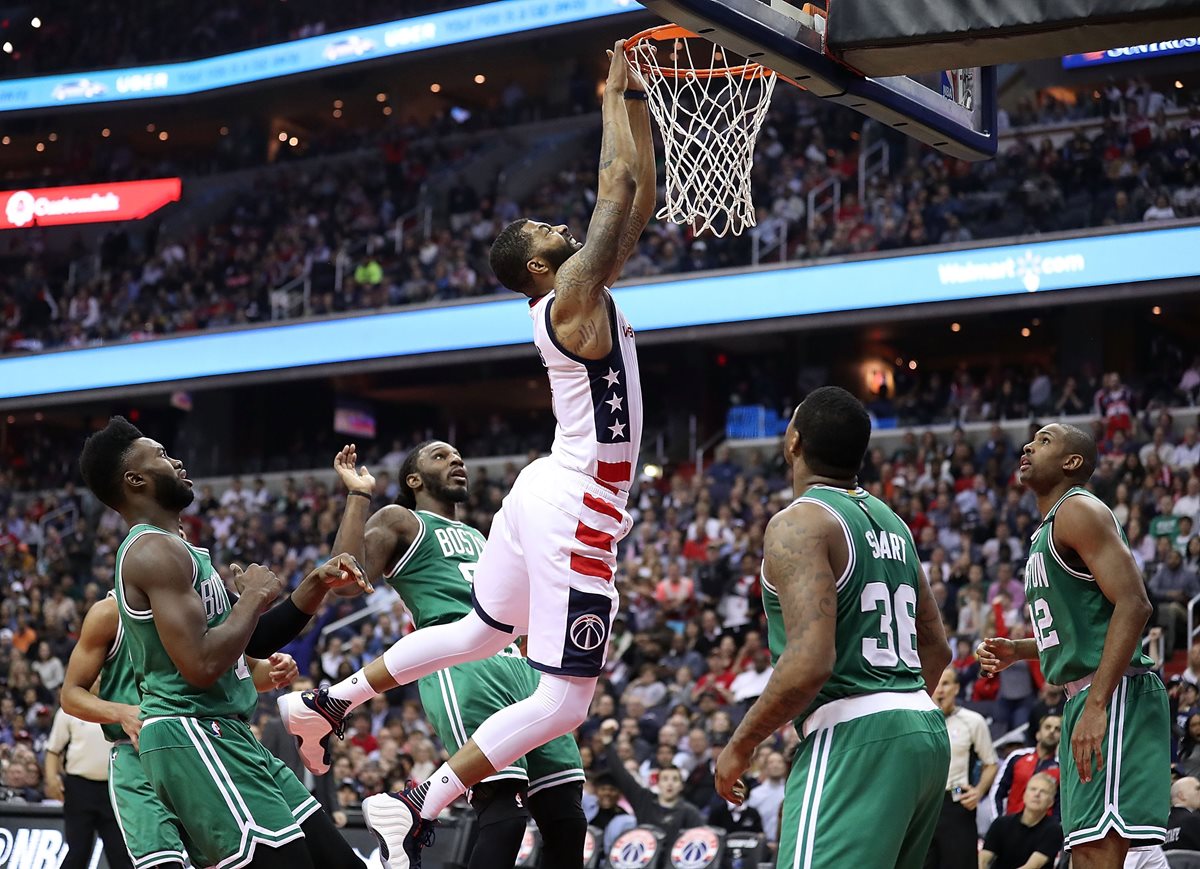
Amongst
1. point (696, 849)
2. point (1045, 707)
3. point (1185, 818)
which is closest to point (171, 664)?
point (1185, 818)

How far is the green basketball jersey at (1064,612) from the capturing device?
244 inches

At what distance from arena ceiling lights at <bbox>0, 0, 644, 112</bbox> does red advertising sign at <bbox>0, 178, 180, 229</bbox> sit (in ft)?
6.44

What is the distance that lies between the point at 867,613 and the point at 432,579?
2945 mm

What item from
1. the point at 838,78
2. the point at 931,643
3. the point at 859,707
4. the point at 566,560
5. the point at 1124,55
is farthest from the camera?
the point at 1124,55

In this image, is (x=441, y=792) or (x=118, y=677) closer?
(x=441, y=792)

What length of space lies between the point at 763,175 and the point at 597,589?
20.2 metres

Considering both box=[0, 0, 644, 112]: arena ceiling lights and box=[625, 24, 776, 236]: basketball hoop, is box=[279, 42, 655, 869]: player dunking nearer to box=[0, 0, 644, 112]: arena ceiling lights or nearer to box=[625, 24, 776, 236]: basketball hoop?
box=[625, 24, 776, 236]: basketball hoop

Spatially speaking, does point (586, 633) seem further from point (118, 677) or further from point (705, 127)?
point (705, 127)

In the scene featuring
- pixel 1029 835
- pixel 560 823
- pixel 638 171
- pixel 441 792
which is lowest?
pixel 1029 835

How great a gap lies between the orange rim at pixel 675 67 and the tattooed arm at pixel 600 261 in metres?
0.66

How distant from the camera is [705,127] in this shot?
847 cm

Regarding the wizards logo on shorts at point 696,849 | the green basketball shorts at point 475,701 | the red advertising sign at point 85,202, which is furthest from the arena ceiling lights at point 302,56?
the green basketball shorts at point 475,701

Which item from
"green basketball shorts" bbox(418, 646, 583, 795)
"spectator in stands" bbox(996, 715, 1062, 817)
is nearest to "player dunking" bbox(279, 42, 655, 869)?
"green basketball shorts" bbox(418, 646, 583, 795)

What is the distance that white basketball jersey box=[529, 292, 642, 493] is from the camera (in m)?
5.91
